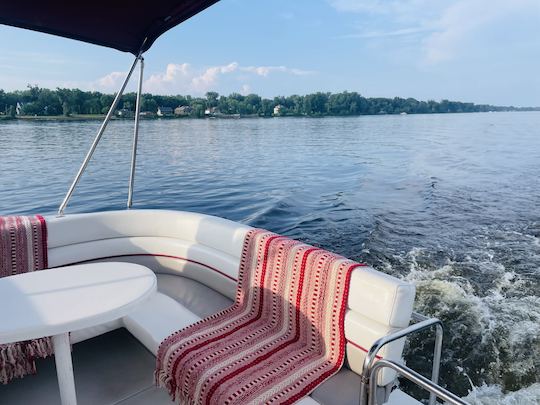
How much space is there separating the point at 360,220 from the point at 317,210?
1071 mm

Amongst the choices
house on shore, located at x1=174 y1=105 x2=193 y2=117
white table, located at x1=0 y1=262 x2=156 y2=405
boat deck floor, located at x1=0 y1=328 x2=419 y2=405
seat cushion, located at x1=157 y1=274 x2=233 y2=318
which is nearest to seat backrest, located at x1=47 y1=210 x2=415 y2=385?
seat cushion, located at x1=157 y1=274 x2=233 y2=318

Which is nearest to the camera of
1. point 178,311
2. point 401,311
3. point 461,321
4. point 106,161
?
→ point 401,311

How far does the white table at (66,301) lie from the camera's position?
1.34 m

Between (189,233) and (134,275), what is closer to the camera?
(134,275)

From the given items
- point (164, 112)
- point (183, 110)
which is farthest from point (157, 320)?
point (183, 110)

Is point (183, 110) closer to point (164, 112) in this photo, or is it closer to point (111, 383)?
point (164, 112)

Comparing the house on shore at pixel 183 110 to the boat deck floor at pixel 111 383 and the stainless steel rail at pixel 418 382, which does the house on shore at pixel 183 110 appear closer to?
the boat deck floor at pixel 111 383

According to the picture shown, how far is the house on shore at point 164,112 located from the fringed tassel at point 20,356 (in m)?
51.5

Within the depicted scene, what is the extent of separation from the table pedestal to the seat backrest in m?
1.03

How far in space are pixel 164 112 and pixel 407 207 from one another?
47436 mm

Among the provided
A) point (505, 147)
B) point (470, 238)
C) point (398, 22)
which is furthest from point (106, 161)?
point (398, 22)

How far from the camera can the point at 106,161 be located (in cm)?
1484

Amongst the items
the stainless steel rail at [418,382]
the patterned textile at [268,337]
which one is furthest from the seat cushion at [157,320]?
the stainless steel rail at [418,382]

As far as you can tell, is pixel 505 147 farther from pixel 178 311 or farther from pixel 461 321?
pixel 178 311
